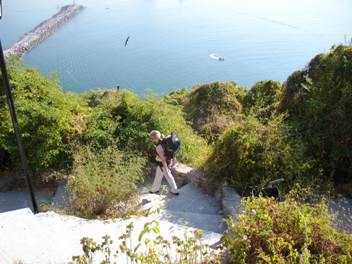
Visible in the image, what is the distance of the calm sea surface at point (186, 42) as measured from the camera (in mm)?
37531

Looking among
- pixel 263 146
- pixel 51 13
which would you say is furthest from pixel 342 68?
pixel 51 13

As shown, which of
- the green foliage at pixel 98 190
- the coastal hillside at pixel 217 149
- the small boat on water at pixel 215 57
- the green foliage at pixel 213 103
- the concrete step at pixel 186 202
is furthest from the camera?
the small boat on water at pixel 215 57

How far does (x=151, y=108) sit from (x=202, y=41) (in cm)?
4202

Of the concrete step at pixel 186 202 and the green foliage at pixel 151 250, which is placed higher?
the green foliage at pixel 151 250

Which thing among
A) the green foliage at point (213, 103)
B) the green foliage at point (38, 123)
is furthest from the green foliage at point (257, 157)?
the green foliage at point (213, 103)

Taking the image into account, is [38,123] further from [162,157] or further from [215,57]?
[215,57]

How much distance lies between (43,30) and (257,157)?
62.7m

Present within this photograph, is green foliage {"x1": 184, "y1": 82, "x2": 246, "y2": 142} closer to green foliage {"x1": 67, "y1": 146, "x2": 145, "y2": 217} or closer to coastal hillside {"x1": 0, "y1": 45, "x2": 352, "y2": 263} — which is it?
coastal hillside {"x1": 0, "y1": 45, "x2": 352, "y2": 263}

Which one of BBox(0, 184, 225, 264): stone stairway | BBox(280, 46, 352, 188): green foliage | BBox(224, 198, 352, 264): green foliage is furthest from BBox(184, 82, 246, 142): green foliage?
BBox(224, 198, 352, 264): green foliage

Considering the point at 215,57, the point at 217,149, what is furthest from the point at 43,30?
the point at 217,149

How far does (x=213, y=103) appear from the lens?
429 inches

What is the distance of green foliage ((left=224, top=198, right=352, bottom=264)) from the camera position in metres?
3.00

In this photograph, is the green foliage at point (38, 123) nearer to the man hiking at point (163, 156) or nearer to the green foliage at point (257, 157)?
the man hiking at point (163, 156)

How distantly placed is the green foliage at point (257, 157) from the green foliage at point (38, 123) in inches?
108
